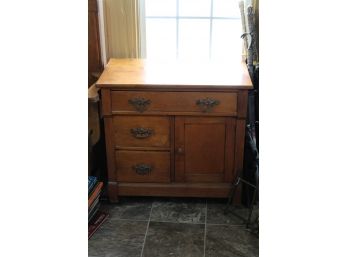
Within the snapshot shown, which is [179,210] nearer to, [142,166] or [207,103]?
[142,166]

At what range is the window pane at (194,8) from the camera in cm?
267

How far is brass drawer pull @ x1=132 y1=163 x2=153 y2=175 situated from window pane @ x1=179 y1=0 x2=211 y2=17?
910mm

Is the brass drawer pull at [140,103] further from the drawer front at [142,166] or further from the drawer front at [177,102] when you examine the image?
the drawer front at [142,166]

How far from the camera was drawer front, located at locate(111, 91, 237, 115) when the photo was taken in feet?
7.61

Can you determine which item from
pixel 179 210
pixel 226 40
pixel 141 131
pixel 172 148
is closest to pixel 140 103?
pixel 141 131

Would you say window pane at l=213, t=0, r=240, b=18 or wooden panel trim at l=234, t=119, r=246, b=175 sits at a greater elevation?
window pane at l=213, t=0, r=240, b=18

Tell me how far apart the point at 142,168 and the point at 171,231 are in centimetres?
38

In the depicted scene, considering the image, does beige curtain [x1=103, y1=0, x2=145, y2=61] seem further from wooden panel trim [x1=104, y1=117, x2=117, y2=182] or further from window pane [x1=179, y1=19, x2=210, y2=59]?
wooden panel trim [x1=104, y1=117, x2=117, y2=182]

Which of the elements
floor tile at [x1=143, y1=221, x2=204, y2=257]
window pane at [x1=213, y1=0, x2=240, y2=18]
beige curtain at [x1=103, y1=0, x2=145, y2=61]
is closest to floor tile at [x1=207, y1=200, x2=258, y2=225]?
floor tile at [x1=143, y1=221, x2=204, y2=257]

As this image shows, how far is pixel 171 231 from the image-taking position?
2359mm

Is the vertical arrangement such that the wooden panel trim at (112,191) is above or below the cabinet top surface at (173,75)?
below

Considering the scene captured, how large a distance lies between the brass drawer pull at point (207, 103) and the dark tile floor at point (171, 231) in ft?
1.92


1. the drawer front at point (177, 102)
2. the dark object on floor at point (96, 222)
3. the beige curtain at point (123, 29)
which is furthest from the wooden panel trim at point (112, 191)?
the beige curtain at point (123, 29)
